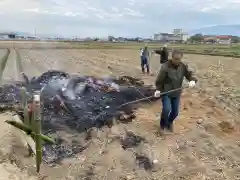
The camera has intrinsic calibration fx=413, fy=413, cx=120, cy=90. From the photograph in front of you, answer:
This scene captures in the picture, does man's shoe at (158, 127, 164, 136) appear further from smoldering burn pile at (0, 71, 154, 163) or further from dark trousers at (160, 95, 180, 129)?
smoldering burn pile at (0, 71, 154, 163)

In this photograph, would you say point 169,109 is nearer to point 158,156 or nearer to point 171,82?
point 171,82

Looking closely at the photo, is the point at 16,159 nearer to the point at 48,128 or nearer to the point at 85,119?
the point at 48,128

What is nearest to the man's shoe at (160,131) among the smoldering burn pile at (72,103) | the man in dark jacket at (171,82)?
the man in dark jacket at (171,82)

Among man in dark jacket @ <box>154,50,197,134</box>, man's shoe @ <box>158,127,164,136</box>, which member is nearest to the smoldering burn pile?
man's shoe @ <box>158,127,164,136</box>

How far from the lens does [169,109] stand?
7.46 m

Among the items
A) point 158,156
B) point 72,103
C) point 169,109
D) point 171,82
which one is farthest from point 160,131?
point 72,103

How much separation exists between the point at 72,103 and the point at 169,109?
2594mm

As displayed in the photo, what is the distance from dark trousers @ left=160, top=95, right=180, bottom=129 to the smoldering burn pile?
112 cm

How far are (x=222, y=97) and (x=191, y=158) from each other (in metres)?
6.22

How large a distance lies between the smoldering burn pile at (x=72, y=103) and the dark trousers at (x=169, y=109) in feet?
3.68

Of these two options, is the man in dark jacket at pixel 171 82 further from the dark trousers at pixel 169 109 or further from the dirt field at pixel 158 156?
the dirt field at pixel 158 156

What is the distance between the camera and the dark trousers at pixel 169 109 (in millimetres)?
7470

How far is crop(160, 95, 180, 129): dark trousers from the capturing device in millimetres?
7470

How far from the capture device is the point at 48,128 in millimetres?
7793
